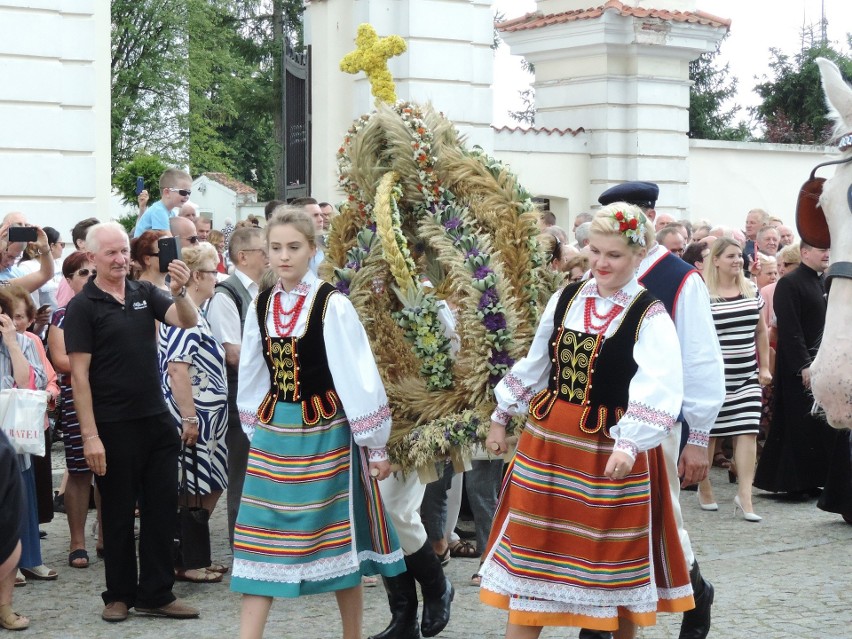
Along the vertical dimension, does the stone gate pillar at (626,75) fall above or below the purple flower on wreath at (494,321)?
above

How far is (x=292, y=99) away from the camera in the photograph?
558 inches

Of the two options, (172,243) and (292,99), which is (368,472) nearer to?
(172,243)

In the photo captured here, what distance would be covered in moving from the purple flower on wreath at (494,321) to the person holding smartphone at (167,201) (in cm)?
518

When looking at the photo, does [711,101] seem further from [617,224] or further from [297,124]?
[617,224]

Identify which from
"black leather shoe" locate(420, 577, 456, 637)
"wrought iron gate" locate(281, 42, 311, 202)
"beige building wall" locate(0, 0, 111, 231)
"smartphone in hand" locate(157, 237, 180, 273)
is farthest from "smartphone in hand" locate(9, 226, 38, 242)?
"wrought iron gate" locate(281, 42, 311, 202)

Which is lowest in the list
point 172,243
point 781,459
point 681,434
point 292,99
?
point 781,459

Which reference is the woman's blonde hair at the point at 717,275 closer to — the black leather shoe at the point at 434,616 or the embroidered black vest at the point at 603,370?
the black leather shoe at the point at 434,616

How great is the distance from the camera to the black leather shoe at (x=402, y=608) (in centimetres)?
548

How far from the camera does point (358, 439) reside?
4.93m

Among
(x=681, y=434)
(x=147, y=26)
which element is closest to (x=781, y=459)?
(x=681, y=434)

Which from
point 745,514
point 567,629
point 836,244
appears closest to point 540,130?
point 745,514

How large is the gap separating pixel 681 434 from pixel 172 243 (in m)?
2.54

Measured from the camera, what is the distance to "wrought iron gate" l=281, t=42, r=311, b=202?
44.7ft

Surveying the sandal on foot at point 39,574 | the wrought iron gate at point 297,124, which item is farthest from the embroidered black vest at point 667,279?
the wrought iron gate at point 297,124
